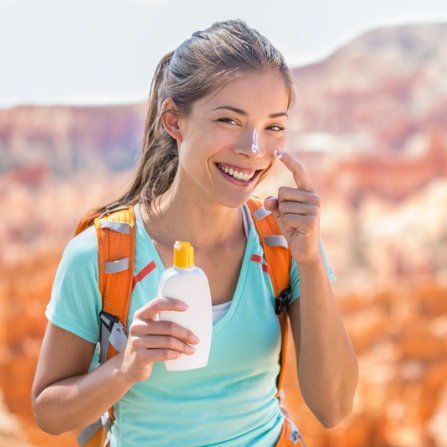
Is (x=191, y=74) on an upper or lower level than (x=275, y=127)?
upper

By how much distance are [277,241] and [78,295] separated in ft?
1.58

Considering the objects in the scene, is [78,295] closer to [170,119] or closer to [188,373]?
[188,373]

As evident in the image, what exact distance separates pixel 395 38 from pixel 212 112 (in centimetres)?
1652

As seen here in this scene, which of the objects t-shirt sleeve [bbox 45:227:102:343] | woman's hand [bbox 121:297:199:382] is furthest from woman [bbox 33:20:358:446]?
woman's hand [bbox 121:297:199:382]

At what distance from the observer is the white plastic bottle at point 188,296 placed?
39.1 inches

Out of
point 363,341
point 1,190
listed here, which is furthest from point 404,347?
point 1,190

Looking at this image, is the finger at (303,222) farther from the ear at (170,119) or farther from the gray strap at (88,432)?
the gray strap at (88,432)

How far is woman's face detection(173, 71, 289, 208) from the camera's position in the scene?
1195 millimetres

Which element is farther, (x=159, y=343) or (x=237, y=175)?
(x=237, y=175)

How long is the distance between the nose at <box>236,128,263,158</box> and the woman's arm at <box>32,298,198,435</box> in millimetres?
393

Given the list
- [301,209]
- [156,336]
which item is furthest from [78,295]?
[301,209]

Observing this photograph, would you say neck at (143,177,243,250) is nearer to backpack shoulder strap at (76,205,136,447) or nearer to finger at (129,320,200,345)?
backpack shoulder strap at (76,205,136,447)

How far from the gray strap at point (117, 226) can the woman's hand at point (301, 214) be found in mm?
352

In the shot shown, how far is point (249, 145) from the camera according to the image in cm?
119
